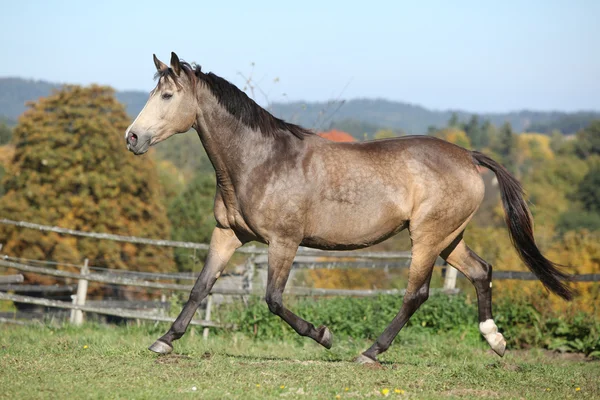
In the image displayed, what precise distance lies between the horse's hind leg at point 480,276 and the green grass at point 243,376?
13.1 inches

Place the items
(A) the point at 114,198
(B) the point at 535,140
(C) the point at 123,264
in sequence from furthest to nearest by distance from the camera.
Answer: (B) the point at 535,140
(A) the point at 114,198
(C) the point at 123,264

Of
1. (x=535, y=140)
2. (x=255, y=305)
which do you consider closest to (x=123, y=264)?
(x=255, y=305)

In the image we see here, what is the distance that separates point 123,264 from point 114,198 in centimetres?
344

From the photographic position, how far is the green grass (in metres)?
5.01

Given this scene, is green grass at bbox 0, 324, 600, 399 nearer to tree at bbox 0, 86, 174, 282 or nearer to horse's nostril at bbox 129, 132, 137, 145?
horse's nostril at bbox 129, 132, 137, 145

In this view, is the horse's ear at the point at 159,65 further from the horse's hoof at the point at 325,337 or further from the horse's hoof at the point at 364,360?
the horse's hoof at the point at 364,360

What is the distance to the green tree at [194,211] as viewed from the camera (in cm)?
2981

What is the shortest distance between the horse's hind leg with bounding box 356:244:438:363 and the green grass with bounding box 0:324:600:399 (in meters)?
0.22

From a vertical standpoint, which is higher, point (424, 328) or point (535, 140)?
point (535, 140)

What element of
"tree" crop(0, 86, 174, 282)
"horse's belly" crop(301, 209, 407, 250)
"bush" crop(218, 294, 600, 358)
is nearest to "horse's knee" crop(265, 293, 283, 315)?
"horse's belly" crop(301, 209, 407, 250)

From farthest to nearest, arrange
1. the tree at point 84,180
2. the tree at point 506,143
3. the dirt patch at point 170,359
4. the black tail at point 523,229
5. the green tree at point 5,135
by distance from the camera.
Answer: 1. the tree at point 506,143
2. the green tree at point 5,135
3. the tree at point 84,180
4. the black tail at point 523,229
5. the dirt patch at point 170,359

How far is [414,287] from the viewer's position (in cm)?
655

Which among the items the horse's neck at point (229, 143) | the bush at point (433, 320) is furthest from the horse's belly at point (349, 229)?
the bush at point (433, 320)

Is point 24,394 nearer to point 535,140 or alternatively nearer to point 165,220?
point 165,220
